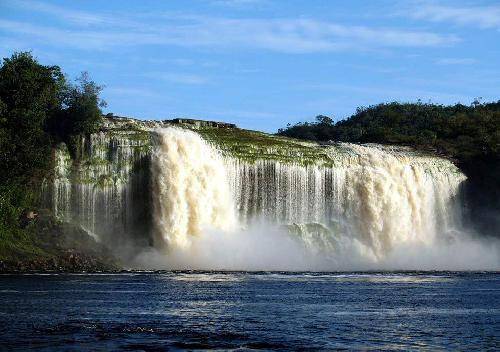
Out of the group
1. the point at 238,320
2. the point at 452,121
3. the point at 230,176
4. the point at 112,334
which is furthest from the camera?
the point at 452,121

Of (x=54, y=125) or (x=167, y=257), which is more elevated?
(x=54, y=125)

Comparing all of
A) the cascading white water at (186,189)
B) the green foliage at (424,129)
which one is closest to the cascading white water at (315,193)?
the cascading white water at (186,189)

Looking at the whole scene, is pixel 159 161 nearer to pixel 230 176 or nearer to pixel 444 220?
pixel 230 176

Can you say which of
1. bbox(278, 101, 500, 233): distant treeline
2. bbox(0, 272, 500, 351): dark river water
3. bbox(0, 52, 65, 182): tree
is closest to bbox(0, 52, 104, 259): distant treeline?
bbox(0, 52, 65, 182): tree

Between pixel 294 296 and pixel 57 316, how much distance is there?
16.9 metres

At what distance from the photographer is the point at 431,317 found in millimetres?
47000

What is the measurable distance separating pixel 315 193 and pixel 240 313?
5045 cm

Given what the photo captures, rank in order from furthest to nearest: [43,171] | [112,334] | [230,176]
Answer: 1. [230,176]
2. [43,171]
3. [112,334]

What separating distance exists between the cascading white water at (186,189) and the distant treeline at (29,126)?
6932 millimetres

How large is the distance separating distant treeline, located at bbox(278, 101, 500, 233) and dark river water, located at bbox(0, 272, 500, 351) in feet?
140

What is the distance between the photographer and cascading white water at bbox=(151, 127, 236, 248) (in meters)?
86.5

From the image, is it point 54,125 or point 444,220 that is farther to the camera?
point 444,220

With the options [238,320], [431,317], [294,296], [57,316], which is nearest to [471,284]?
[294,296]

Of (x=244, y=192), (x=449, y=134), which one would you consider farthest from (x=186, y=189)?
(x=449, y=134)
